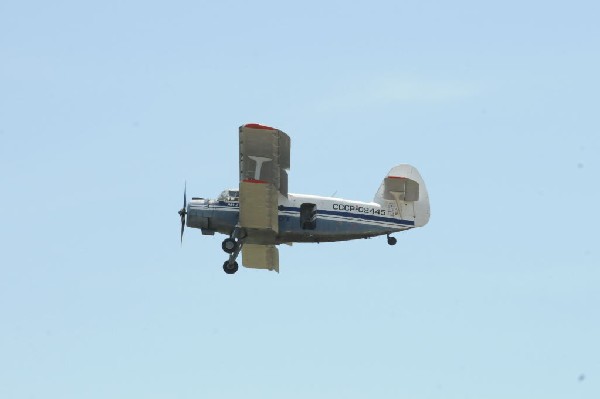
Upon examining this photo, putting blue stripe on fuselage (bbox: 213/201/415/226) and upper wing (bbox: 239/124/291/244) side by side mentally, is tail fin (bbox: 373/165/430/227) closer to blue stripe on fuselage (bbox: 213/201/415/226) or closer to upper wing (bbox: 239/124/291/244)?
blue stripe on fuselage (bbox: 213/201/415/226)

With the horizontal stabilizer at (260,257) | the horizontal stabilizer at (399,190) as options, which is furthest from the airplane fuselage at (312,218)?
the horizontal stabilizer at (260,257)

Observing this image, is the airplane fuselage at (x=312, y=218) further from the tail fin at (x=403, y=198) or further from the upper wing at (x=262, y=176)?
the upper wing at (x=262, y=176)

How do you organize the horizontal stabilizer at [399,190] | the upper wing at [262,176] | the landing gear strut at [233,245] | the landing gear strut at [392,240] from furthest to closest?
the horizontal stabilizer at [399,190], the landing gear strut at [392,240], the landing gear strut at [233,245], the upper wing at [262,176]

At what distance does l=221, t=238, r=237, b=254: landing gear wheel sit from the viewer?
120ft

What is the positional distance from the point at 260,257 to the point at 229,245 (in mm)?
2841

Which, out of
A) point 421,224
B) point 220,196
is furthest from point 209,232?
point 421,224

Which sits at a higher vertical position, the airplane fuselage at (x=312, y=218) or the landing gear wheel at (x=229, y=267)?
the airplane fuselage at (x=312, y=218)

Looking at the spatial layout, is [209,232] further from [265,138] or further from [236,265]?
[265,138]

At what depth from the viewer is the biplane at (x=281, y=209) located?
35.2m

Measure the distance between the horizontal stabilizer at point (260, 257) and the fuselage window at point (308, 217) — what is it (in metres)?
2.47

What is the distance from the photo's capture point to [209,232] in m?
36.9

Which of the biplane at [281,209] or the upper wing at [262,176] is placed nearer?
the upper wing at [262,176]

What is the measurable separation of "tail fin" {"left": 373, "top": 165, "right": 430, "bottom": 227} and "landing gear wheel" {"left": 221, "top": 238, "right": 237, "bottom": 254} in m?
4.44

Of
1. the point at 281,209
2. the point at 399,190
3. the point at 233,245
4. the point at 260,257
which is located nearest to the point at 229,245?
the point at 233,245
